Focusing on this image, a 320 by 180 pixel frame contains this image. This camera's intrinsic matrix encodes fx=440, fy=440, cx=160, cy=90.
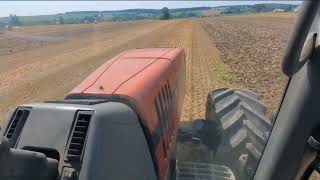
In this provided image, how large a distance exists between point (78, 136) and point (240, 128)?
110 inches

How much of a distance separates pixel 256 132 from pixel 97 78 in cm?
180

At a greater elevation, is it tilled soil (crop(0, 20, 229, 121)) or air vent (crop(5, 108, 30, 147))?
air vent (crop(5, 108, 30, 147))

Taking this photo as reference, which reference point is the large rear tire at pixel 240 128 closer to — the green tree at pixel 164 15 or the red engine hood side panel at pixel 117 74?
the red engine hood side panel at pixel 117 74

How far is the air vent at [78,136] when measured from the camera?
2.45 m

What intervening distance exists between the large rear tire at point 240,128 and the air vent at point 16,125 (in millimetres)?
1989

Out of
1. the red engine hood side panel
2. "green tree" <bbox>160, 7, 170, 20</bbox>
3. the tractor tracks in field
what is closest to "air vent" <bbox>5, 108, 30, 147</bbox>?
the red engine hood side panel

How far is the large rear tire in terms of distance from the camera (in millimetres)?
4296

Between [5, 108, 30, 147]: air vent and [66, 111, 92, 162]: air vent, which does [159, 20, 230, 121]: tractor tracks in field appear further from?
[66, 111, 92, 162]: air vent

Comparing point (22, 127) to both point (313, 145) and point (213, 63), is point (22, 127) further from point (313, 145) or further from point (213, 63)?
point (213, 63)

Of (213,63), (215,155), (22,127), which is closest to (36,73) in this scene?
(213,63)

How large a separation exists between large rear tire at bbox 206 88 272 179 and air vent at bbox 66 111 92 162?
175 cm

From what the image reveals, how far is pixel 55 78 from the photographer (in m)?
15.3

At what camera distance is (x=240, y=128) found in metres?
4.97

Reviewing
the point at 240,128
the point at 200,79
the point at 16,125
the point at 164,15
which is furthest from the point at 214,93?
the point at 164,15
